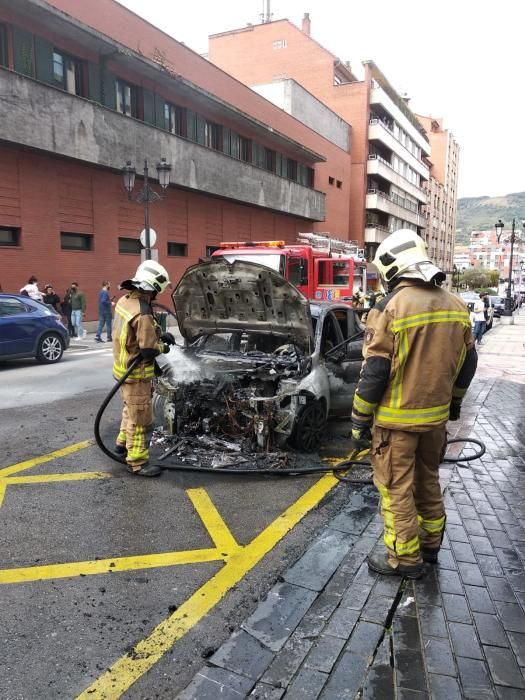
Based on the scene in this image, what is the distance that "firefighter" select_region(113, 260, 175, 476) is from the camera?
476cm

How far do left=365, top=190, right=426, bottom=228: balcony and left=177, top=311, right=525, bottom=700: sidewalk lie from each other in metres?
Result: 41.6

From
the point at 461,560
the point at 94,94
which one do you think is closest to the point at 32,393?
the point at 461,560

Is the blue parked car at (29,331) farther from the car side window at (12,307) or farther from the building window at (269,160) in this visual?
the building window at (269,160)

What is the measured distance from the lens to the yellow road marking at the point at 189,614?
240 cm

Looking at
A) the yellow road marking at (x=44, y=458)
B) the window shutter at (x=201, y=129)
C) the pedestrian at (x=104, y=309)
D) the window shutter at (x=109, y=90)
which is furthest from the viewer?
the window shutter at (x=201, y=129)

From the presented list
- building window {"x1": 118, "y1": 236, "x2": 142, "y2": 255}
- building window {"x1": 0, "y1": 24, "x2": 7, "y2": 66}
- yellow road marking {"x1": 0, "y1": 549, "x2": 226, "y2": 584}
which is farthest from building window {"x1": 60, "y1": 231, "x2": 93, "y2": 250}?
yellow road marking {"x1": 0, "y1": 549, "x2": 226, "y2": 584}

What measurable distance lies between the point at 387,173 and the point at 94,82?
105ft

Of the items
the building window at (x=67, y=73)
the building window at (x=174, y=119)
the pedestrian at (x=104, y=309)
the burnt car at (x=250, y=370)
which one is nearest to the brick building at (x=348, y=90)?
the building window at (x=174, y=119)

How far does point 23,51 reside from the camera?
1571 centimetres

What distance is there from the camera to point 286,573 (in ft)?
10.8

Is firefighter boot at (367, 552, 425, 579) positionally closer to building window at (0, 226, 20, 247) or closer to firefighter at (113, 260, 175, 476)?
firefighter at (113, 260, 175, 476)

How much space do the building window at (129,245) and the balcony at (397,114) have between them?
100 feet

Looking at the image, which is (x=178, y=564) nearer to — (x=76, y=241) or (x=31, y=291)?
(x=31, y=291)

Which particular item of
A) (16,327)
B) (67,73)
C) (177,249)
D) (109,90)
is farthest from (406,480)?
(177,249)
